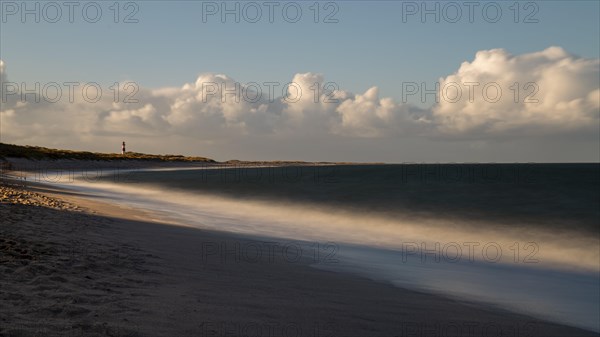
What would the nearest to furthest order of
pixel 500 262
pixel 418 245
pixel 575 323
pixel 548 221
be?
pixel 575 323
pixel 500 262
pixel 418 245
pixel 548 221

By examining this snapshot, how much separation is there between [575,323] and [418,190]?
87.0ft

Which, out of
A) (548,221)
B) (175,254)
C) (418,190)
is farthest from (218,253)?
(418,190)

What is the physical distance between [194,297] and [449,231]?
15847 millimetres

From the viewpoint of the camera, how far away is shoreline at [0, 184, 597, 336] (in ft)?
16.5

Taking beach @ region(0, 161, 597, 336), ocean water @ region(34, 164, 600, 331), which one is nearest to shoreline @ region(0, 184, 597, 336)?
beach @ region(0, 161, 597, 336)

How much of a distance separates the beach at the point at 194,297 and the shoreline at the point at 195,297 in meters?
0.02

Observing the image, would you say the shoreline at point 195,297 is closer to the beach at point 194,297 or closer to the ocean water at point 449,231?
the beach at point 194,297

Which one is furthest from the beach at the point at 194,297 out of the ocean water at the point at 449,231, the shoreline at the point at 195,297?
the ocean water at the point at 449,231

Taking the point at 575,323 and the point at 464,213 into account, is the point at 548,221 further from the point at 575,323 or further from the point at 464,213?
the point at 575,323

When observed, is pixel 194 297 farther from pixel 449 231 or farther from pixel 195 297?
pixel 449 231

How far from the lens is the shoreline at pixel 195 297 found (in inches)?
198

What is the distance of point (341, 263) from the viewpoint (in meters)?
10.8

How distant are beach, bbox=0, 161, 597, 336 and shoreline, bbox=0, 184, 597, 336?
0.6 inches

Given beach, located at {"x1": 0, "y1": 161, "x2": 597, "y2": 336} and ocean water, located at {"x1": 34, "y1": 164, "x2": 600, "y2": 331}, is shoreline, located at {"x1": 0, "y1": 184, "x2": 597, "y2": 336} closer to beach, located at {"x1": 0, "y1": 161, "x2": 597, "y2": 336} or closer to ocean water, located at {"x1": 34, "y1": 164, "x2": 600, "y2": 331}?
beach, located at {"x1": 0, "y1": 161, "x2": 597, "y2": 336}
